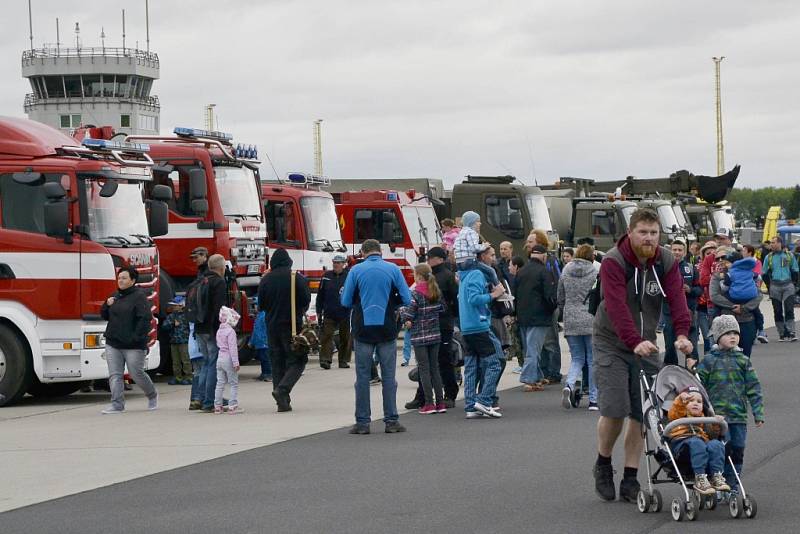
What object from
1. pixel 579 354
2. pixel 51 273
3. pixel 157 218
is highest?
pixel 157 218

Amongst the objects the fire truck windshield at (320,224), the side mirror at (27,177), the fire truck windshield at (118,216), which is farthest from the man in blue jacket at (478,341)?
the fire truck windshield at (320,224)

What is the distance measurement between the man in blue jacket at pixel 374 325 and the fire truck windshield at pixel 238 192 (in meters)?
8.25

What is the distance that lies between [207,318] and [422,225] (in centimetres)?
1476

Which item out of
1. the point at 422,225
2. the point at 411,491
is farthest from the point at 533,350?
the point at 422,225

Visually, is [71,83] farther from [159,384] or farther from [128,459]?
[128,459]

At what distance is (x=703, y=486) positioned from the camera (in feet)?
29.1

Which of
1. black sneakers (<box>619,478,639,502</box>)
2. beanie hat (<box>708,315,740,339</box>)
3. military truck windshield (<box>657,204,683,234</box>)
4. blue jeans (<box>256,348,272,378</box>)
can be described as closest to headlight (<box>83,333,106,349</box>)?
blue jeans (<box>256,348,272,378</box>)

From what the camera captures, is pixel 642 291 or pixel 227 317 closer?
pixel 642 291

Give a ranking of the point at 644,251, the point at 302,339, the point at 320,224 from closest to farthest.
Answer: the point at 644,251
the point at 302,339
the point at 320,224

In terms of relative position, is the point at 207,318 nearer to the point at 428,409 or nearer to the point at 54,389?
the point at 428,409

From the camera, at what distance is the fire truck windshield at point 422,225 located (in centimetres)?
3028

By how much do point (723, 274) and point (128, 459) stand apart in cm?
853

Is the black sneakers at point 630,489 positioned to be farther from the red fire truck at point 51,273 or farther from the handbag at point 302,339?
the red fire truck at point 51,273

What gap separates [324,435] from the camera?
13.9 metres
